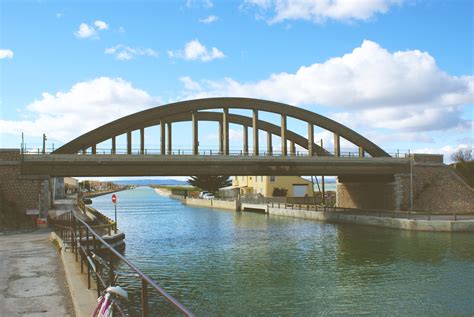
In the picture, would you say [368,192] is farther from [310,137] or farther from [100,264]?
[100,264]

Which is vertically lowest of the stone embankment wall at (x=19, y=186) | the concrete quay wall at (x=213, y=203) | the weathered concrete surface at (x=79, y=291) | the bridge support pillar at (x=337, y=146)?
the concrete quay wall at (x=213, y=203)

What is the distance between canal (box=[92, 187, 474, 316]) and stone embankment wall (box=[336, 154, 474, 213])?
1389 cm

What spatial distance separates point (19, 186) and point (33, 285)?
30491mm

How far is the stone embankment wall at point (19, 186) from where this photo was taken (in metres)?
39.2

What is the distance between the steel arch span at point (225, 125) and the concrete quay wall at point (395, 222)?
856cm

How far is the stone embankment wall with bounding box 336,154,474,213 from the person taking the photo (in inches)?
2132

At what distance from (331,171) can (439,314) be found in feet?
122

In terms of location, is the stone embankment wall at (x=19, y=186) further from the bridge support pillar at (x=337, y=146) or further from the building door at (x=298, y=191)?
the building door at (x=298, y=191)

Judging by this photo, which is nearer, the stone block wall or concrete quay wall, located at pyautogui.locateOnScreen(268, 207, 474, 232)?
concrete quay wall, located at pyautogui.locateOnScreen(268, 207, 474, 232)

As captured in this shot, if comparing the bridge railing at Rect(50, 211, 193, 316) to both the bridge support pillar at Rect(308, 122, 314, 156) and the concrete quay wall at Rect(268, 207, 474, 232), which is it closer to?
the concrete quay wall at Rect(268, 207, 474, 232)

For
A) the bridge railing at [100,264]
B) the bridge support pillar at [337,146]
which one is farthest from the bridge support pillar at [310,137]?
the bridge railing at [100,264]

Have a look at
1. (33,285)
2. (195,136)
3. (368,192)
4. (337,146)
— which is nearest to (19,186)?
(195,136)

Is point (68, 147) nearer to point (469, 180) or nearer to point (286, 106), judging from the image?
point (286, 106)

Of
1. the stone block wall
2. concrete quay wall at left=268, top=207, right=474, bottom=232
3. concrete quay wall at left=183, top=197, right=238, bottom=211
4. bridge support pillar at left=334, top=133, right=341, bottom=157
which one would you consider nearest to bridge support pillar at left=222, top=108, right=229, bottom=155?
bridge support pillar at left=334, top=133, right=341, bottom=157
